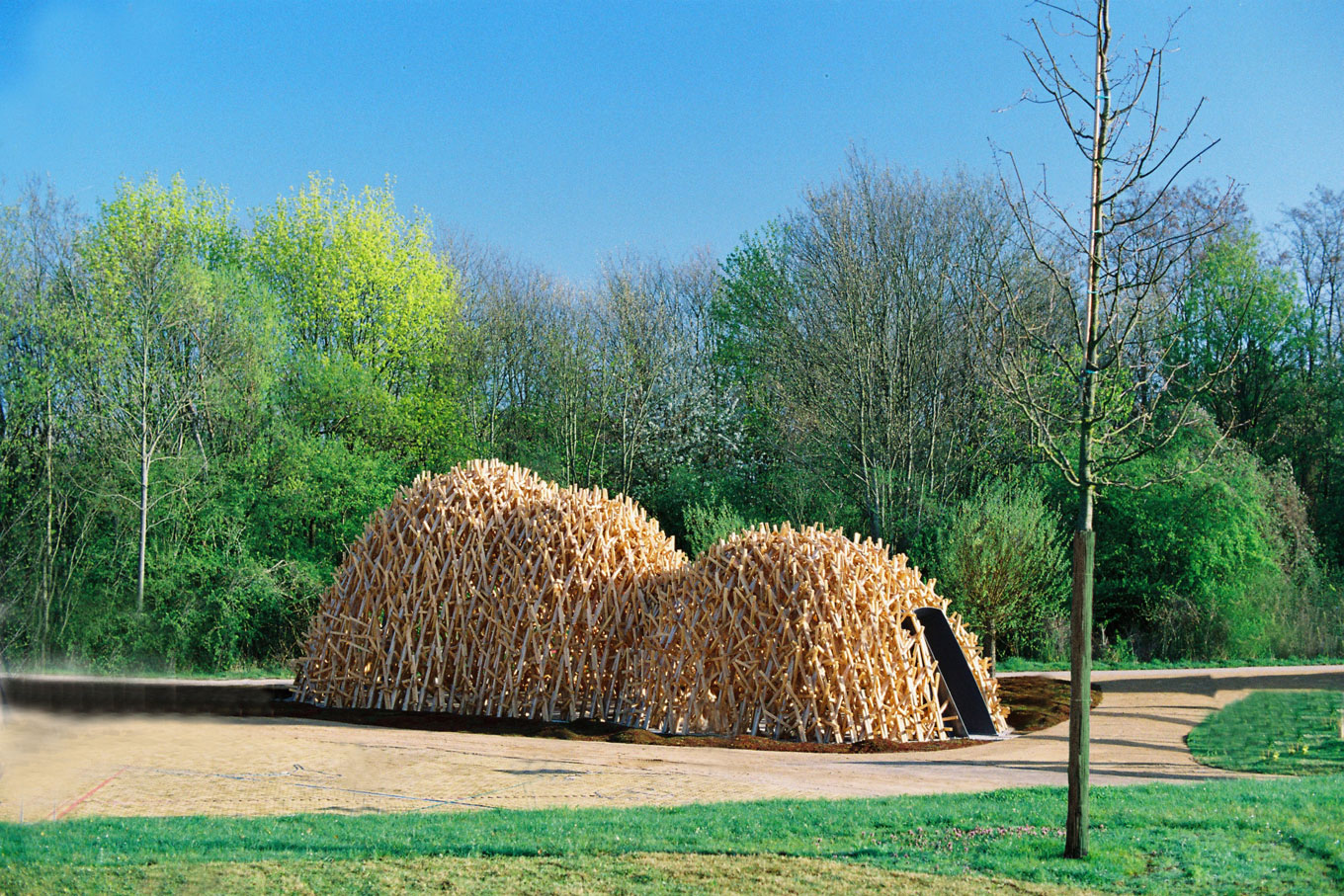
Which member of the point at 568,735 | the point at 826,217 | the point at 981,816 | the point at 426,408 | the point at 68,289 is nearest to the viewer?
the point at 981,816

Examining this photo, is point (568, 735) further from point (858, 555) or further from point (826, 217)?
point (826, 217)

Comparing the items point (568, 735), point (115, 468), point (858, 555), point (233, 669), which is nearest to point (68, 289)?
point (115, 468)

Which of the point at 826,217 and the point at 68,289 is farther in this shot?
the point at 826,217

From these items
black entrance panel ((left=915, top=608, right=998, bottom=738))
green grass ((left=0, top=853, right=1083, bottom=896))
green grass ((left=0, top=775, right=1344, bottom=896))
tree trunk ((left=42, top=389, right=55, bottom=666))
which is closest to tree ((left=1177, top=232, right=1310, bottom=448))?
black entrance panel ((left=915, top=608, right=998, bottom=738))

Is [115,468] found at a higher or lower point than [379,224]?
lower

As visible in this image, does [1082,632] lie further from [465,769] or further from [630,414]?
[630,414]

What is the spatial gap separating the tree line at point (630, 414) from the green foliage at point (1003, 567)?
3.3 inches

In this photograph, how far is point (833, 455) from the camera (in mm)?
25719

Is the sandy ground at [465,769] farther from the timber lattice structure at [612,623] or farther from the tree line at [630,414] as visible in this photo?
the tree line at [630,414]

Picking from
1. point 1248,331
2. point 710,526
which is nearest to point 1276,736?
point 710,526

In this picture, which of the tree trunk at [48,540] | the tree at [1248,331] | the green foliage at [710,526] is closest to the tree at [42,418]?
the tree trunk at [48,540]

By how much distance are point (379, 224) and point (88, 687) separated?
78.7 ft

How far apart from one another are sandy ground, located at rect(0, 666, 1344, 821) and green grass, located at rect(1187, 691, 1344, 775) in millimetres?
387

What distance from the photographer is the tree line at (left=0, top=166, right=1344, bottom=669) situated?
68.8ft
